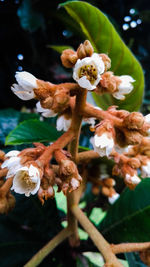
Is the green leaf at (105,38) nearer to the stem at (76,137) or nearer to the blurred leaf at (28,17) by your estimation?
the stem at (76,137)

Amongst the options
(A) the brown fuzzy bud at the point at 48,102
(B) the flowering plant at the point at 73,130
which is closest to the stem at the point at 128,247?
(B) the flowering plant at the point at 73,130

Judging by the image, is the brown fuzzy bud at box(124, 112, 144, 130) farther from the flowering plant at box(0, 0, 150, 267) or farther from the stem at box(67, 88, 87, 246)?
the stem at box(67, 88, 87, 246)

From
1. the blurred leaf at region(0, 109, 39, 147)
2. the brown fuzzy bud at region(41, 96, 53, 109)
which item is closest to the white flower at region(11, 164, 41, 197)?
the brown fuzzy bud at region(41, 96, 53, 109)

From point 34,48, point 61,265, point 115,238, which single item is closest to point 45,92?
point 115,238

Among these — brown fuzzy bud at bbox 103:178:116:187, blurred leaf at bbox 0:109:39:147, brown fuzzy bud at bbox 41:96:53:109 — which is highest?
brown fuzzy bud at bbox 41:96:53:109

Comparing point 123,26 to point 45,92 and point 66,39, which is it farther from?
point 45,92

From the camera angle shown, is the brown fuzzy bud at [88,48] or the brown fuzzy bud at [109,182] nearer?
the brown fuzzy bud at [88,48]

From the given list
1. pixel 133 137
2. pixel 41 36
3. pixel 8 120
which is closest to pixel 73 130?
pixel 133 137
